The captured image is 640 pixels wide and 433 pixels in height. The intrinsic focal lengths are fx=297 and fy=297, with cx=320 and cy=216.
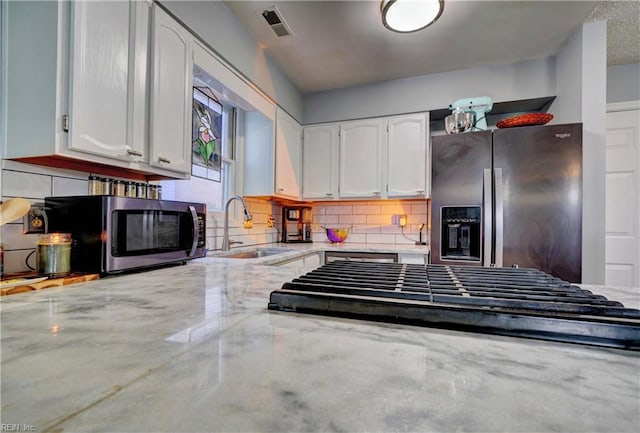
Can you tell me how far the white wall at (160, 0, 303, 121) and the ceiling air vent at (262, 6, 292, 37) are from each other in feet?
0.68

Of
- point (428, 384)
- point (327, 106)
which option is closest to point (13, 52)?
point (428, 384)

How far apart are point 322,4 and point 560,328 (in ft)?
6.77

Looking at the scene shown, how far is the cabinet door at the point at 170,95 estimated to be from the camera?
1.37 metres

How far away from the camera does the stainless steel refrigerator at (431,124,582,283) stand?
2.03 meters

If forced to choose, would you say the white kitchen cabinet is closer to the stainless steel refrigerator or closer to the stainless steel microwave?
the stainless steel microwave

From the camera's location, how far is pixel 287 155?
2801 millimetres

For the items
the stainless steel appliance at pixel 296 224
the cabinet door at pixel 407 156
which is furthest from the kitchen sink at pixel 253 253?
the cabinet door at pixel 407 156

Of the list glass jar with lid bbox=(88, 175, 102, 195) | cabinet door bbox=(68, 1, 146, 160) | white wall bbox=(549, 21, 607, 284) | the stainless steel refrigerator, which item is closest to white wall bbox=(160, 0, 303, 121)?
cabinet door bbox=(68, 1, 146, 160)

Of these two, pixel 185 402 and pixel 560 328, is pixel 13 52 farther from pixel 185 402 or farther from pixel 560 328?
pixel 560 328

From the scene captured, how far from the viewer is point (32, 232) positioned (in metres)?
1.17

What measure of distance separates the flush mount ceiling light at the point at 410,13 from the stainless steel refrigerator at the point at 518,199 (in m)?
0.87

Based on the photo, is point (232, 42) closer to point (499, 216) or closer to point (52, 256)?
point (52, 256)

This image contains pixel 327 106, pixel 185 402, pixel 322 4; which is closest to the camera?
pixel 185 402

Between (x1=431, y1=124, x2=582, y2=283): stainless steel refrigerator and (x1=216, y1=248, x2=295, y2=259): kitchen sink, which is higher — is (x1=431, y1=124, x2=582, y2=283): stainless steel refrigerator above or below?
above
